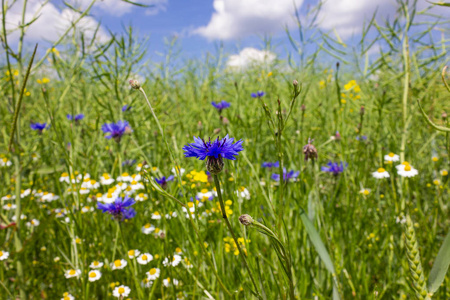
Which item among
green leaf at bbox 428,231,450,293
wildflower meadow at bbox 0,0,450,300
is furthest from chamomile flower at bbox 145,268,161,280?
green leaf at bbox 428,231,450,293

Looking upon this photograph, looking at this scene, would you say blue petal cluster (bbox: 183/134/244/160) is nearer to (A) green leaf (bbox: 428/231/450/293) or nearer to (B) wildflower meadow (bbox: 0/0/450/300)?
(B) wildflower meadow (bbox: 0/0/450/300)

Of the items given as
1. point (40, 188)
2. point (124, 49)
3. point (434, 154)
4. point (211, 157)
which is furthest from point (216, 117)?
point (211, 157)

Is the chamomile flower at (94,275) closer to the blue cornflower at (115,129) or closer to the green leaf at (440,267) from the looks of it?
the blue cornflower at (115,129)

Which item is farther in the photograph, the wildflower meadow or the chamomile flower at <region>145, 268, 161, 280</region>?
the chamomile flower at <region>145, 268, 161, 280</region>

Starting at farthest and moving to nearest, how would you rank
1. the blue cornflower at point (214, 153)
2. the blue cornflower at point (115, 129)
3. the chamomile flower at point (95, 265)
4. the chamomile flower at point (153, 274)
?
the blue cornflower at point (115, 129) → the chamomile flower at point (95, 265) → the chamomile flower at point (153, 274) → the blue cornflower at point (214, 153)

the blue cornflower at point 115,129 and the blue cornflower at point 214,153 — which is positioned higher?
the blue cornflower at point 214,153

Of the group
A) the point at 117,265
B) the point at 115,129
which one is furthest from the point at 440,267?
the point at 115,129

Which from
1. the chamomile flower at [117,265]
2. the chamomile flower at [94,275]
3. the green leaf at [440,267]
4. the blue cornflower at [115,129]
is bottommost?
the chamomile flower at [94,275]

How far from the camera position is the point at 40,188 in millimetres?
1881

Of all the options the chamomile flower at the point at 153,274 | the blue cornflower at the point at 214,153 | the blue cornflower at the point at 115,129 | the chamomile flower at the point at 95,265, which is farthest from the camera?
the blue cornflower at the point at 115,129

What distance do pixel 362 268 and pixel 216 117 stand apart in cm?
193

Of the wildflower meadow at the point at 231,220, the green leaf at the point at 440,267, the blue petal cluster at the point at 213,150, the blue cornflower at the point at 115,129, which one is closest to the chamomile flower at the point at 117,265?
the wildflower meadow at the point at 231,220

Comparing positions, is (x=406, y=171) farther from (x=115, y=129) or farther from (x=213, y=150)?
(x=115, y=129)

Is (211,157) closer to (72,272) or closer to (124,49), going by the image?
(72,272)
